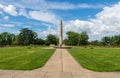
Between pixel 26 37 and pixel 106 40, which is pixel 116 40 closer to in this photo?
pixel 106 40

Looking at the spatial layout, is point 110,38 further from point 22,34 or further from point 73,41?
point 22,34

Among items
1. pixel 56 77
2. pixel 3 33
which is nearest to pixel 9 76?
pixel 56 77

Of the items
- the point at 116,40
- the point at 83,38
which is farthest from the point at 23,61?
the point at 116,40

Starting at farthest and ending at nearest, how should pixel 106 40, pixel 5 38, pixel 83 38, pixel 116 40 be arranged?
pixel 106 40
pixel 116 40
pixel 5 38
pixel 83 38

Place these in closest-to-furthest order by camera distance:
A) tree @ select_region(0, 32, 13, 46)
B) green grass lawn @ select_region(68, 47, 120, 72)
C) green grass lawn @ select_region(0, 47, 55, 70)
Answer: green grass lawn @ select_region(68, 47, 120, 72) → green grass lawn @ select_region(0, 47, 55, 70) → tree @ select_region(0, 32, 13, 46)

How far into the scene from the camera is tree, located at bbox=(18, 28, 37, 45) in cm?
12356

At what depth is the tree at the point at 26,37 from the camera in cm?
12356

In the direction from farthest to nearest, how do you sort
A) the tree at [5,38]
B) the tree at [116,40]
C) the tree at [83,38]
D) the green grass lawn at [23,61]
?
1. the tree at [116,40]
2. the tree at [5,38]
3. the tree at [83,38]
4. the green grass lawn at [23,61]

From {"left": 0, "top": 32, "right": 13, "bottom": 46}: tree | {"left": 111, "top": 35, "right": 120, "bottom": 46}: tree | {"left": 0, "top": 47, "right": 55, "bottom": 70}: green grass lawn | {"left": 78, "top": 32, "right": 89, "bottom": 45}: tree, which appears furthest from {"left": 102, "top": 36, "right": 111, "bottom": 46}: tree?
{"left": 0, "top": 47, "right": 55, "bottom": 70}: green grass lawn

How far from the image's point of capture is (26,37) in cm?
12519

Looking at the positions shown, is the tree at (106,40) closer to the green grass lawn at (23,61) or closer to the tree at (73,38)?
the tree at (73,38)

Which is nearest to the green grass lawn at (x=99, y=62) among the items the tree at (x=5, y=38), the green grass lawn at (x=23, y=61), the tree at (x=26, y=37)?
the green grass lawn at (x=23, y=61)

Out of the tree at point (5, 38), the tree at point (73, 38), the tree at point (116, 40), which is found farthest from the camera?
the tree at point (116, 40)

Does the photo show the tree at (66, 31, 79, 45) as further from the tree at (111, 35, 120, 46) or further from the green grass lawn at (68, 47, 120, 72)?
the green grass lawn at (68, 47, 120, 72)
